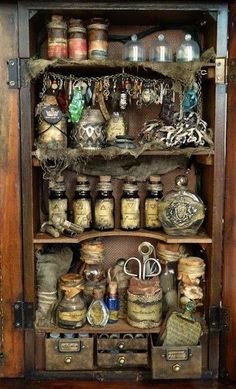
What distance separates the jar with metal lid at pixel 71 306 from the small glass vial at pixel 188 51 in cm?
87

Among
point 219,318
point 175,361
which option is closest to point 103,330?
point 175,361

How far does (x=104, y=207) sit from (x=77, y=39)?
0.61 m

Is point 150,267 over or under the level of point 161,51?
under

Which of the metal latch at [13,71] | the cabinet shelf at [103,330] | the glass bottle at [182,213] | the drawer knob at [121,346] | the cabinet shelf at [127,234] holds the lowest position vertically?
the drawer knob at [121,346]

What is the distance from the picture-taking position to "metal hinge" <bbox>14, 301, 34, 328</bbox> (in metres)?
1.75

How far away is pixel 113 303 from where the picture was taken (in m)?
1.83

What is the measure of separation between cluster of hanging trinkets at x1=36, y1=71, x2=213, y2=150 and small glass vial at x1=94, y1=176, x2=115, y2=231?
0.15 meters

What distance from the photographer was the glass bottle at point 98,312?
5.89 feet

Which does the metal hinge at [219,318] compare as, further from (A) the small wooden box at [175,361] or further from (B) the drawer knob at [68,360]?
(B) the drawer knob at [68,360]

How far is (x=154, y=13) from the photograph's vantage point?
1716 mm

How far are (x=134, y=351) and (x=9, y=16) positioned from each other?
48.8 inches

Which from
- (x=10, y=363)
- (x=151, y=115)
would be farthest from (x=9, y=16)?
(x=10, y=363)

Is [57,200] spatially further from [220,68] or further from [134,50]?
[220,68]

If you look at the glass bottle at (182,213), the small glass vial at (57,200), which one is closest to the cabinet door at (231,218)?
the glass bottle at (182,213)
